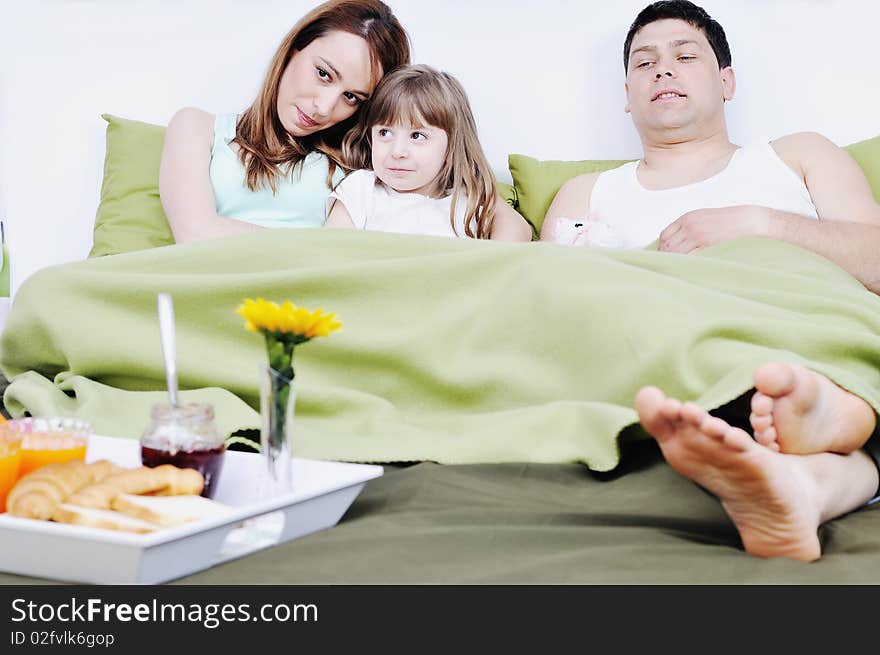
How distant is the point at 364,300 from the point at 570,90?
141cm

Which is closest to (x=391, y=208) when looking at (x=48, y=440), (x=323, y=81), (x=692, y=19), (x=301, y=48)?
(x=323, y=81)

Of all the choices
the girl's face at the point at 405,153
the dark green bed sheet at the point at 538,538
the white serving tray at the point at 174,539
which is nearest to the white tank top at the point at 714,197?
the girl's face at the point at 405,153

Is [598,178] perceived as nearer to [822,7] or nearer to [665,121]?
[665,121]

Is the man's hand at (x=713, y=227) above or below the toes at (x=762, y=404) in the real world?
above

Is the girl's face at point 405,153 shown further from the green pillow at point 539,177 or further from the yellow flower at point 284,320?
the yellow flower at point 284,320

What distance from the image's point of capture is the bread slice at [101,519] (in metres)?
0.82

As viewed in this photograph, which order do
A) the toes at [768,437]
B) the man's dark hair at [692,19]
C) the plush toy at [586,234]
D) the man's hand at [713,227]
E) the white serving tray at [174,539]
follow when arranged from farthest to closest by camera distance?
the man's dark hair at [692,19] < the plush toy at [586,234] < the man's hand at [713,227] < the toes at [768,437] < the white serving tray at [174,539]

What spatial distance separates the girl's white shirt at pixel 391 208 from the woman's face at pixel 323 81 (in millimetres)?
160

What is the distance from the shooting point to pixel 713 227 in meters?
1.85

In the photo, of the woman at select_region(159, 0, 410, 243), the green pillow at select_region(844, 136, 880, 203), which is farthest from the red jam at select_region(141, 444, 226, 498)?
the green pillow at select_region(844, 136, 880, 203)

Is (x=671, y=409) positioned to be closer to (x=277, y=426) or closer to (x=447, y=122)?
(x=277, y=426)

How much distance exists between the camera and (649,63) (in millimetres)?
2307

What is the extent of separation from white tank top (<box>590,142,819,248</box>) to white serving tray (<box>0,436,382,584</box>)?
1293 mm

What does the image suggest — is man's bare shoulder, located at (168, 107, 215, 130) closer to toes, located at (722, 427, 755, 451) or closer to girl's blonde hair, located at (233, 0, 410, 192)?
girl's blonde hair, located at (233, 0, 410, 192)
